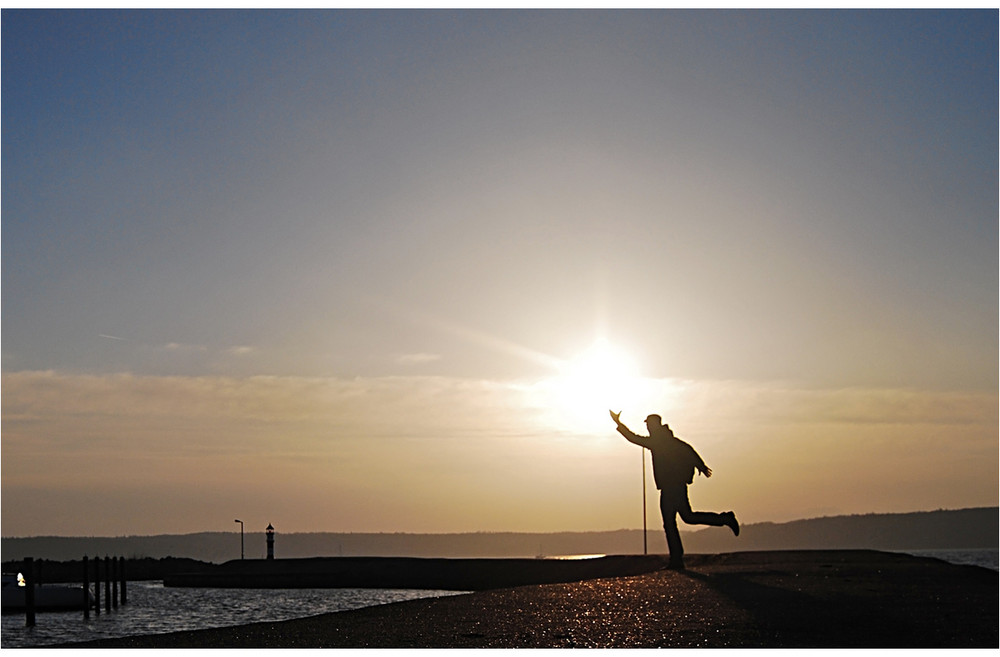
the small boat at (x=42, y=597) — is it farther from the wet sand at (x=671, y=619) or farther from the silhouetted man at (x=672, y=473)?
the wet sand at (x=671, y=619)

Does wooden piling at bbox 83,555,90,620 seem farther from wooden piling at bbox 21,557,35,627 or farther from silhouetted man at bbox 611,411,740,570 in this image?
silhouetted man at bbox 611,411,740,570

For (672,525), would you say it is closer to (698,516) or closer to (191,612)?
(698,516)

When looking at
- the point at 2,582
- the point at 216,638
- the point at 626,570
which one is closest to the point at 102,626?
the point at 2,582

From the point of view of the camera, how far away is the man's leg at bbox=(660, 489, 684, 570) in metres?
21.6

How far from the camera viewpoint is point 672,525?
21828mm

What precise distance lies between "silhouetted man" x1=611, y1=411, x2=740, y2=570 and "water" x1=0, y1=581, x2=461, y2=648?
40.1ft

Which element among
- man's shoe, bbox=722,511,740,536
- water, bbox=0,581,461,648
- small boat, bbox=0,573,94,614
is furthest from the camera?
small boat, bbox=0,573,94,614

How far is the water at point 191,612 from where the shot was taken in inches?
1265

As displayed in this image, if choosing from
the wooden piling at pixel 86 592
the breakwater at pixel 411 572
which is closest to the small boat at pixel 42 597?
the wooden piling at pixel 86 592

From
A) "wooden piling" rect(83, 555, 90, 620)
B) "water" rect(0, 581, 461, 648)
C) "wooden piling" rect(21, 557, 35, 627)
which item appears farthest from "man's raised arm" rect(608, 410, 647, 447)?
"wooden piling" rect(83, 555, 90, 620)

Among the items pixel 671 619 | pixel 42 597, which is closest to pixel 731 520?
pixel 671 619

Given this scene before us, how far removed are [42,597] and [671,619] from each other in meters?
40.0

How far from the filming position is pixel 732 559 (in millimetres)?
23703

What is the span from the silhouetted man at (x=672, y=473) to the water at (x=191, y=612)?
12218 mm
